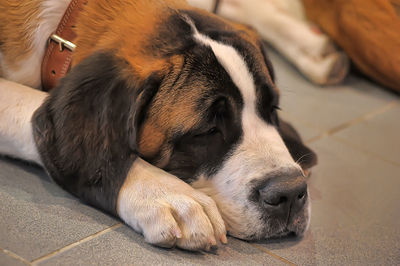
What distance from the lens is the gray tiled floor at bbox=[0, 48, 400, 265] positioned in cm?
152

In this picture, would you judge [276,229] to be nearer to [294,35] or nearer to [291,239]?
[291,239]

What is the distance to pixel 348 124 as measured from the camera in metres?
3.27

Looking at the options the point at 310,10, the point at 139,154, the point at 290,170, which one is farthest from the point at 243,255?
the point at 310,10

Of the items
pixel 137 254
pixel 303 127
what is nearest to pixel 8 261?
pixel 137 254

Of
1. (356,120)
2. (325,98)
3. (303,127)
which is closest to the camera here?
(303,127)

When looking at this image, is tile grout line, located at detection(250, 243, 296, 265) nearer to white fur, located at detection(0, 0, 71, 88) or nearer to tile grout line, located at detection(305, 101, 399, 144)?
white fur, located at detection(0, 0, 71, 88)

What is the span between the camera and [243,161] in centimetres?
172

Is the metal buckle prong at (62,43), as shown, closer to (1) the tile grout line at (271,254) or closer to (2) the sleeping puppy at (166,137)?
(2) the sleeping puppy at (166,137)

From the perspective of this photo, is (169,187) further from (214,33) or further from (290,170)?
(214,33)

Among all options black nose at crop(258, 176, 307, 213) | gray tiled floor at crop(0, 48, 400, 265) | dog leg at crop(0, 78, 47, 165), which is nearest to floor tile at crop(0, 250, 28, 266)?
gray tiled floor at crop(0, 48, 400, 265)

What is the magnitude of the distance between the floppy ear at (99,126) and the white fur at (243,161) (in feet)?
0.87

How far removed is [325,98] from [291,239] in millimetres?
1986

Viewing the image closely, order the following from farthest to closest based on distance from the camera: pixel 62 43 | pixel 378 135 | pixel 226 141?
1. pixel 378 135
2. pixel 62 43
3. pixel 226 141

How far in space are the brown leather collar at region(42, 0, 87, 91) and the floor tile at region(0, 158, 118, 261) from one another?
36 centimetres
